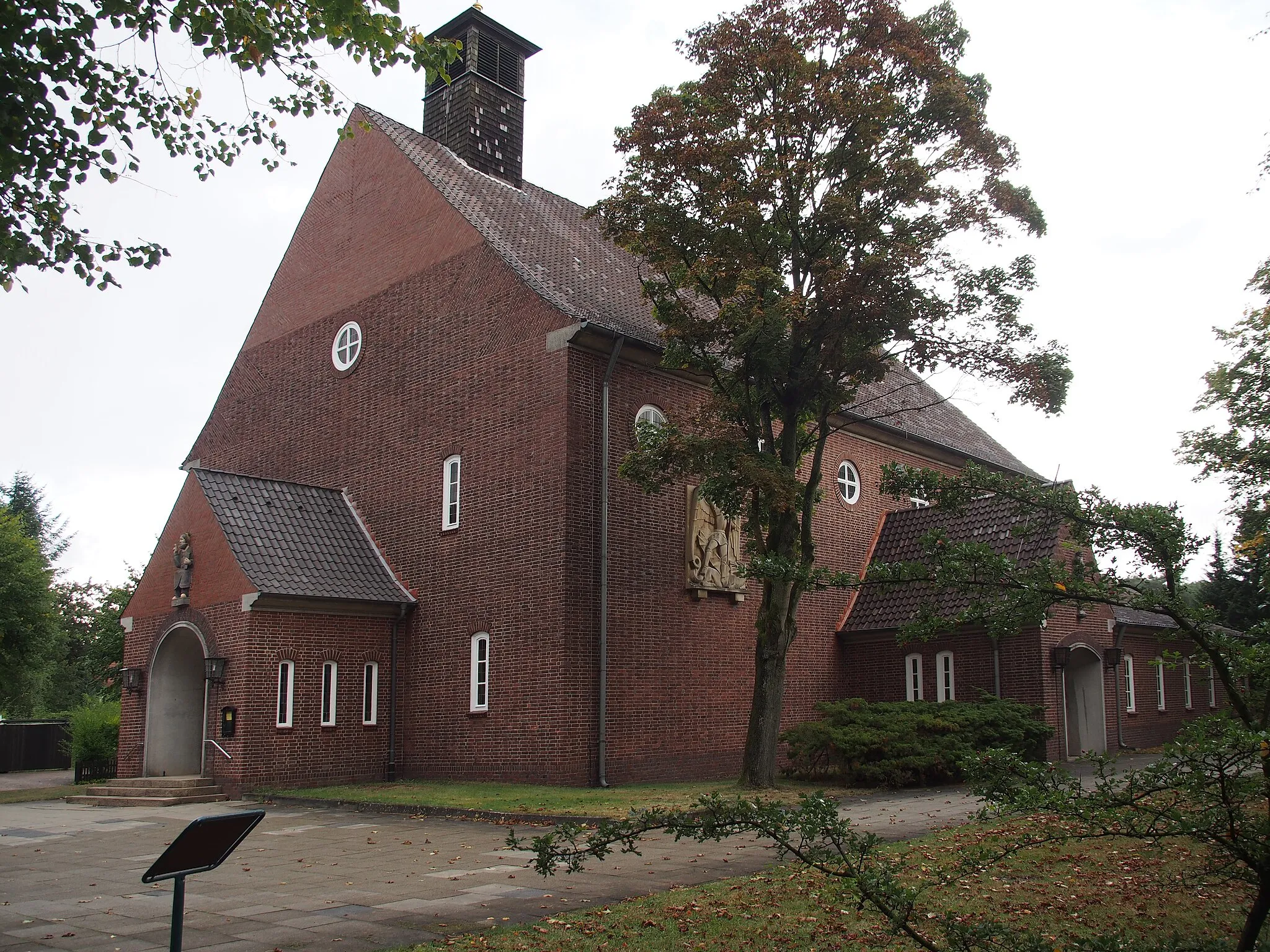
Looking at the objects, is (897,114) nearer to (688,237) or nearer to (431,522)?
(688,237)

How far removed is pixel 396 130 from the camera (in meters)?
23.7

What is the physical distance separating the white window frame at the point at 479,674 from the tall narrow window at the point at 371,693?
2150 mm

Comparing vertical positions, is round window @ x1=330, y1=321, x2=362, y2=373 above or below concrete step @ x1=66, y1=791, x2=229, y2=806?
above

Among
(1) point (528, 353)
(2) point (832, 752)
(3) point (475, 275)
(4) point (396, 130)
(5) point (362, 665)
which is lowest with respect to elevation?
(2) point (832, 752)

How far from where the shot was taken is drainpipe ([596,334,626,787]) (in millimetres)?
17898

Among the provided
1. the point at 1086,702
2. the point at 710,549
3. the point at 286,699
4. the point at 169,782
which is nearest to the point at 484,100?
the point at 710,549

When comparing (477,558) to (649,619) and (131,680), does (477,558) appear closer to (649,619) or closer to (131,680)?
(649,619)

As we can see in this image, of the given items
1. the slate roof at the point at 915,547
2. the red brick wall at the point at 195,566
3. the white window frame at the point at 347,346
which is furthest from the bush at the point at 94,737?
the slate roof at the point at 915,547

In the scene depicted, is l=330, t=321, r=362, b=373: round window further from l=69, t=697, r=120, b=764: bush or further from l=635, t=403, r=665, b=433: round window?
l=69, t=697, r=120, b=764: bush

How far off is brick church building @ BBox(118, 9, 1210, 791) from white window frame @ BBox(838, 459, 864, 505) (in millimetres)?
72

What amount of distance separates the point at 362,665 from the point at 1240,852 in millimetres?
17207

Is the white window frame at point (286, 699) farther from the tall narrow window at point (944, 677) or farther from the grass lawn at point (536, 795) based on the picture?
the tall narrow window at point (944, 677)

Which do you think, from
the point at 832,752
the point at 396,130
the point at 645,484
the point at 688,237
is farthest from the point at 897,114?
the point at 396,130

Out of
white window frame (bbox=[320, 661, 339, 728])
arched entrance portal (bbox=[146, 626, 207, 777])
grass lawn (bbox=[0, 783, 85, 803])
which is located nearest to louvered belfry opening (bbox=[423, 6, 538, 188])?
white window frame (bbox=[320, 661, 339, 728])
